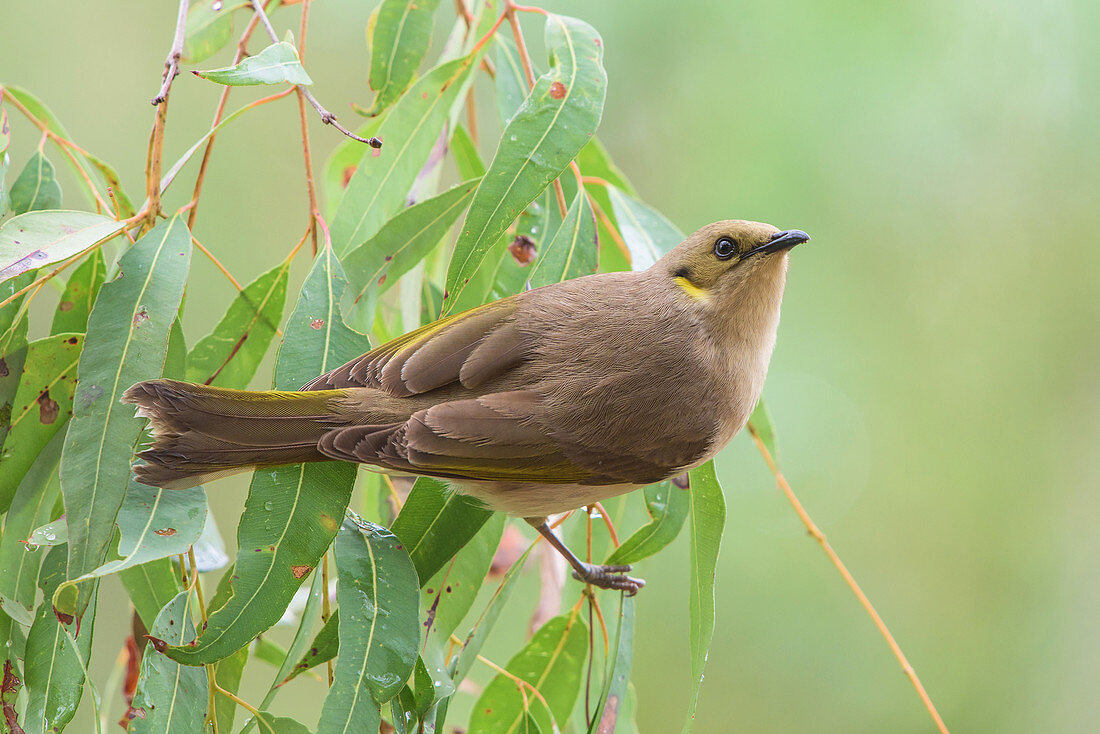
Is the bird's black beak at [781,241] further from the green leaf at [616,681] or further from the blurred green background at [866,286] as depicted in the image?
the blurred green background at [866,286]

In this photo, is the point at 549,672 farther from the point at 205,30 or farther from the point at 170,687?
the point at 205,30

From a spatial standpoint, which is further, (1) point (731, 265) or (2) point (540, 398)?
(1) point (731, 265)

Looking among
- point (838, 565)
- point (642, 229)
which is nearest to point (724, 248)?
point (642, 229)

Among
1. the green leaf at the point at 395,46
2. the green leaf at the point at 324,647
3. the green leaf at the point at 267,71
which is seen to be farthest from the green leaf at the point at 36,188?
the green leaf at the point at 324,647

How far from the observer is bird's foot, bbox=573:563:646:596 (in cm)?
199

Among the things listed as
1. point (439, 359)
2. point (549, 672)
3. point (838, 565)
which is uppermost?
point (439, 359)

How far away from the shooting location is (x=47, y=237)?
1.63m

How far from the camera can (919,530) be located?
191 inches

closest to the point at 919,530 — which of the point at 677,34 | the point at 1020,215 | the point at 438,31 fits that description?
the point at 1020,215

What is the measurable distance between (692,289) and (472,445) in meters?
0.57

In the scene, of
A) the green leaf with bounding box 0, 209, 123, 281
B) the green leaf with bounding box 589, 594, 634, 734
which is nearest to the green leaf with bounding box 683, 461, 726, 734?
the green leaf with bounding box 589, 594, 634, 734

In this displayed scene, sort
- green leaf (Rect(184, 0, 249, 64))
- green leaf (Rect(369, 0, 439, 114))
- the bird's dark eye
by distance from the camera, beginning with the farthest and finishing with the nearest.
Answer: green leaf (Rect(184, 0, 249, 64))
green leaf (Rect(369, 0, 439, 114))
the bird's dark eye

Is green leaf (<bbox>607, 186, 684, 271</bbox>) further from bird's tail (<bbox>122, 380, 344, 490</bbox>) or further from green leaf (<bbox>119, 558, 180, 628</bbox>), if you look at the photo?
green leaf (<bbox>119, 558, 180, 628</bbox>)

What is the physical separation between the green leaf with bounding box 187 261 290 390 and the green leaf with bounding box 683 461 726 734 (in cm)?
97
